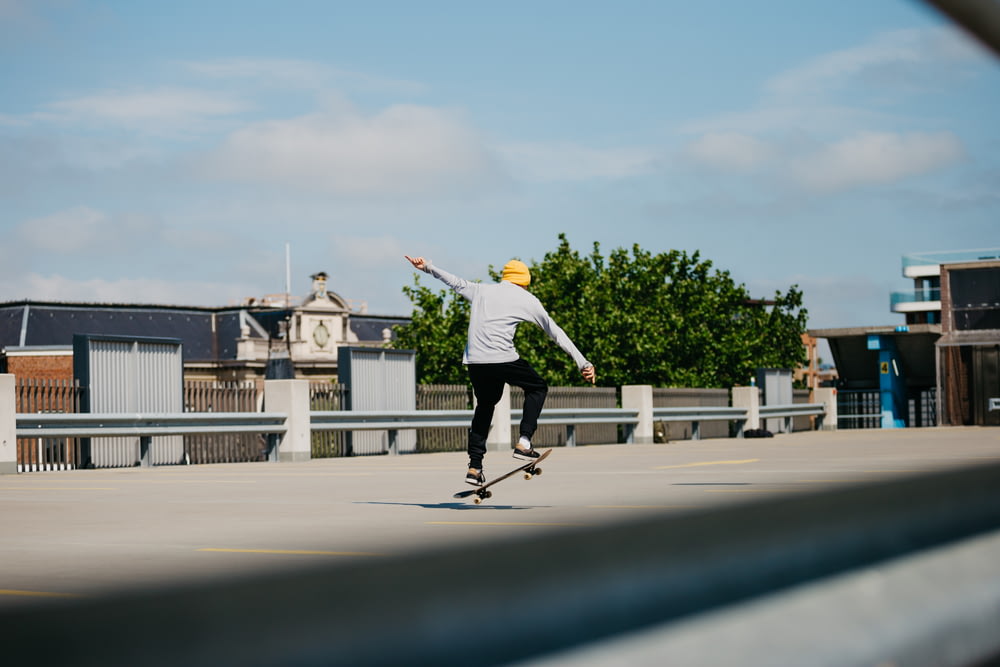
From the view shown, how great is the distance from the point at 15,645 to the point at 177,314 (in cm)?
11151

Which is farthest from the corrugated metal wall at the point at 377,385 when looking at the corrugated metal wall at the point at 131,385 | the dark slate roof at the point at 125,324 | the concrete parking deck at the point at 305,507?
the dark slate roof at the point at 125,324

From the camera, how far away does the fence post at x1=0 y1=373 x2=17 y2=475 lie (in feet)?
53.4

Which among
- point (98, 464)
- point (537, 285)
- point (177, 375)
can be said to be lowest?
point (98, 464)

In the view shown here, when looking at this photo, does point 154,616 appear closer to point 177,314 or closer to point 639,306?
point 639,306

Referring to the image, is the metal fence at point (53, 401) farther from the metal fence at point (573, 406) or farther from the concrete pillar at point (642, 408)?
the concrete pillar at point (642, 408)

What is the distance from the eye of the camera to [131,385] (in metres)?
20.1

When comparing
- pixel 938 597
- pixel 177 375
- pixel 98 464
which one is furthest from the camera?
pixel 177 375

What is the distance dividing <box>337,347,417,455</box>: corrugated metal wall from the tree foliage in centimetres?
4280

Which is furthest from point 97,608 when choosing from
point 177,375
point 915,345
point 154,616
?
point 915,345

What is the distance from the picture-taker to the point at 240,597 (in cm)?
87

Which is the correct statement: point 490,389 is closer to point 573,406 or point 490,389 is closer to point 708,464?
point 708,464

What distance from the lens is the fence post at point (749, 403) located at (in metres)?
33.0

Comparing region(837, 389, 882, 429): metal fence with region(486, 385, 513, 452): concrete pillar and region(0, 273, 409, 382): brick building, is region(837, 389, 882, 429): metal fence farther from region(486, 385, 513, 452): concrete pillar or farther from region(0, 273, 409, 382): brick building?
region(0, 273, 409, 382): brick building

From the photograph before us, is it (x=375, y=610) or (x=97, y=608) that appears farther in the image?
(x=375, y=610)
